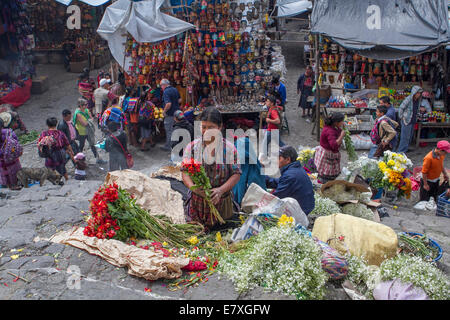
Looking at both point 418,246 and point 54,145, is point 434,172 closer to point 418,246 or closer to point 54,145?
point 418,246

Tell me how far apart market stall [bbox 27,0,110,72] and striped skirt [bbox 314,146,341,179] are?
40.5 ft

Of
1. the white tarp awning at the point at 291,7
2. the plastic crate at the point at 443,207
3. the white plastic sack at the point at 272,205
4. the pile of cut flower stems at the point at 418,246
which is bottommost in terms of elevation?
the plastic crate at the point at 443,207

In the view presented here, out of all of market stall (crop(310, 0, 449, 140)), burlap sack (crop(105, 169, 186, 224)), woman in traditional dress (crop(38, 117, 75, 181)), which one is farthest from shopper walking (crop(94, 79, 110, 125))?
burlap sack (crop(105, 169, 186, 224))

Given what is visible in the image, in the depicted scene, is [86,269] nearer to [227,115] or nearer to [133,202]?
[133,202]

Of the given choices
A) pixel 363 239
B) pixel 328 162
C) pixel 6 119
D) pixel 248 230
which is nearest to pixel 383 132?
pixel 328 162

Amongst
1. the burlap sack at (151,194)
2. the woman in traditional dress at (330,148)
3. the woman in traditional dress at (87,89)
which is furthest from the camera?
the woman in traditional dress at (87,89)

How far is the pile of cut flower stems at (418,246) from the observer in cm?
453

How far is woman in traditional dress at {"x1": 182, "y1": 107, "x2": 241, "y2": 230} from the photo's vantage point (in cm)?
429

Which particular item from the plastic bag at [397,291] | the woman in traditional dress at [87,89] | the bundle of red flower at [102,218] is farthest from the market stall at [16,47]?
the plastic bag at [397,291]

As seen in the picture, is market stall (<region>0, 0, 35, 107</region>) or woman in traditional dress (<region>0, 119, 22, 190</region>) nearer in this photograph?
woman in traditional dress (<region>0, 119, 22, 190</region>)

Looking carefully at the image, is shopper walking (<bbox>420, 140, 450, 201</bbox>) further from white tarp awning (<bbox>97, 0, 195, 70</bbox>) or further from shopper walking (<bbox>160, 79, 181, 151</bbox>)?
white tarp awning (<bbox>97, 0, 195, 70</bbox>)

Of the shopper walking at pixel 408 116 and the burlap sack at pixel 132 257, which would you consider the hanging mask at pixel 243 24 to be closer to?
the shopper walking at pixel 408 116

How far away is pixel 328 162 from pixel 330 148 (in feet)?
0.82

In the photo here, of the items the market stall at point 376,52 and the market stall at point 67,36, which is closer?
the market stall at point 376,52
